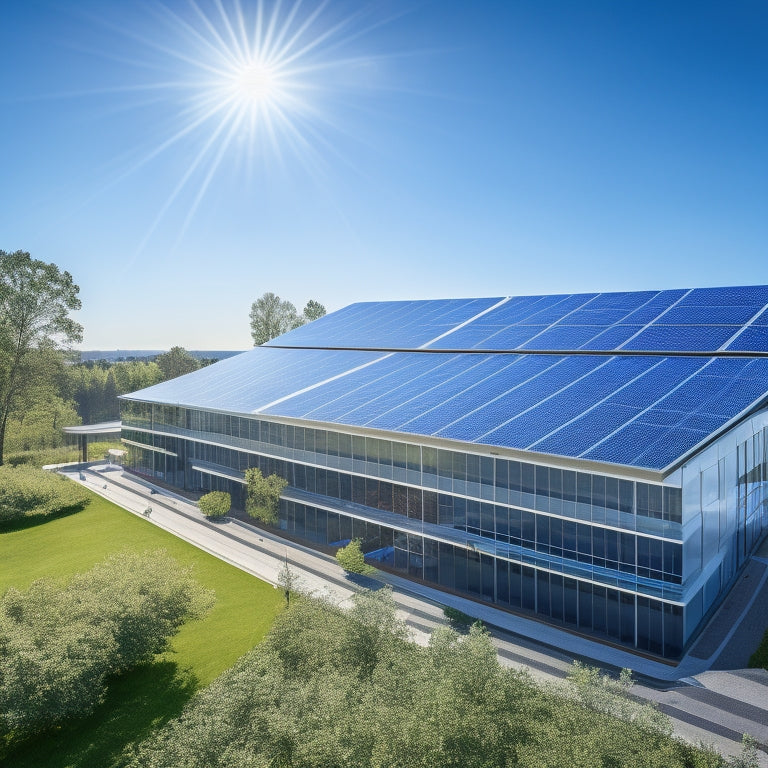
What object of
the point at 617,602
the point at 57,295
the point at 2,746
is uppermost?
the point at 57,295

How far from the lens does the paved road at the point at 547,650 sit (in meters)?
19.8

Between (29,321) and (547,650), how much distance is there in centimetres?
5854

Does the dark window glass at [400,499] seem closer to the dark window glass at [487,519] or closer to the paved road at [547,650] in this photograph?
the paved road at [547,650]

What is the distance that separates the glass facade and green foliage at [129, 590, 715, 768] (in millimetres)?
8029

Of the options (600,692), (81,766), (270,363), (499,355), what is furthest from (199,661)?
(270,363)

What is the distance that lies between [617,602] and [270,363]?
131 feet

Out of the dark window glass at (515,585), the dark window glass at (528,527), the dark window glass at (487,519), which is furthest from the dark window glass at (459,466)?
the dark window glass at (515,585)

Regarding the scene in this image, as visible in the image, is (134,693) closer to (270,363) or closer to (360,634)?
(360,634)

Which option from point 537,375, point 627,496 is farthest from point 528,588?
point 537,375

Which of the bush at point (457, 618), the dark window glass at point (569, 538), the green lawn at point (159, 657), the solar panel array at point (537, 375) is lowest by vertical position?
the green lawn at point (159, 657)

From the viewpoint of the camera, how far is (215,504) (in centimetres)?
4262

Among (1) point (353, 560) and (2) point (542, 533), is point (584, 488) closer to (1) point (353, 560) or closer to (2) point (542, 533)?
(2) point (542, 533)

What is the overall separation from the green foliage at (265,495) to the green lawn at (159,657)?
4447 millimetres

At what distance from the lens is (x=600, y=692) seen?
16.2 metres
